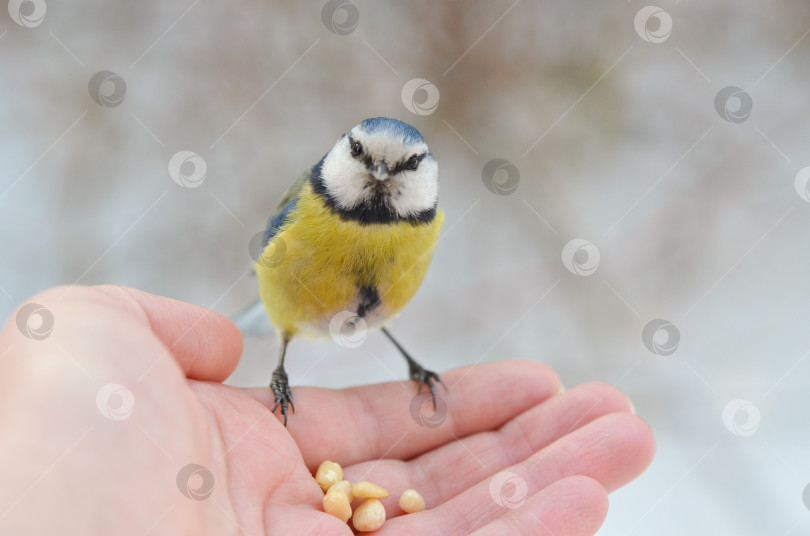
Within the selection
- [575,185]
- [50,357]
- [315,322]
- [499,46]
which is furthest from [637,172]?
[50,357]

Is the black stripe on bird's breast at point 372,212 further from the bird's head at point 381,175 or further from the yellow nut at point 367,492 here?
the yellow nut at point 367,492

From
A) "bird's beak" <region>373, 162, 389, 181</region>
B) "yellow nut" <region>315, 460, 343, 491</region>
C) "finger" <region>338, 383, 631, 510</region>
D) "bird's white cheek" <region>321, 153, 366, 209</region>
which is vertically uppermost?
"bird's beak" <region>373, 162, 389, 181</region>

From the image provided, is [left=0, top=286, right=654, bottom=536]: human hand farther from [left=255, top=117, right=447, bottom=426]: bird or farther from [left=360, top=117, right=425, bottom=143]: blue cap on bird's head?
[left=360, top=117, right=425, bottom=143]: blue cap on bird's head

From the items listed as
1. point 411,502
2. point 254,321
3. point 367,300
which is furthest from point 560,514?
point 254,321

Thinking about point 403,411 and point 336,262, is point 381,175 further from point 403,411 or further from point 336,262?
point 403,411

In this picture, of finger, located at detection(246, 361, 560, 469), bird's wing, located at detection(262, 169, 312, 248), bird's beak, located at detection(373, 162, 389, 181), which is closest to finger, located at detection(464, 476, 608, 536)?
finger, located at detection(246, 361, 560, 469)

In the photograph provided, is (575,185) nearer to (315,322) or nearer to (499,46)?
(499,46)
